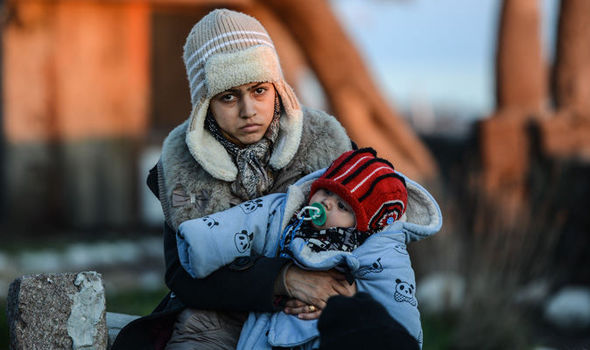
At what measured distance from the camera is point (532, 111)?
762 cm

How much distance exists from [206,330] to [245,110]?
32.9 inches

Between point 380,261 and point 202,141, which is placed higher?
point 202,141

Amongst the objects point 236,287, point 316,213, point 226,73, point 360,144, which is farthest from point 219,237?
point 360,144

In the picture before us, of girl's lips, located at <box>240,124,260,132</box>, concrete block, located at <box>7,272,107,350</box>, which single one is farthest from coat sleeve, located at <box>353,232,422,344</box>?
concrete block, located at <box>7,272,107,350</box>

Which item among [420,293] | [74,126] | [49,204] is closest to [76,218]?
[49,204]

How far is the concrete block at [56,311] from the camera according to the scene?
2.89 m

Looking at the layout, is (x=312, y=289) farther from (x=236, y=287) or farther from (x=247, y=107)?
(x=247, y=107)

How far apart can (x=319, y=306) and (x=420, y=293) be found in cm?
399

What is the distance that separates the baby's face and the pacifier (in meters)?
0.02

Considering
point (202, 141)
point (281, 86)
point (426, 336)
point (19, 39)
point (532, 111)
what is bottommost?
point (426, 336)

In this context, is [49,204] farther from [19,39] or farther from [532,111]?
[532,111]

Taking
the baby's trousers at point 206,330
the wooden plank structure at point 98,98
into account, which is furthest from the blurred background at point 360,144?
the baby's trousers at point 206,330

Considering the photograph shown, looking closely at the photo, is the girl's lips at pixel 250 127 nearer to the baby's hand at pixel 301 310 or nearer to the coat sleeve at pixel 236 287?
the coat sleeve at pixel 236 287

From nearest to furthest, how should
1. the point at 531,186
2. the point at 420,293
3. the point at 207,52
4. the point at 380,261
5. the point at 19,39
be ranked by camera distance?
the point at 380,261, the point at 207,52, the point at 420,293, the point at 531,186, the point at 19,39
